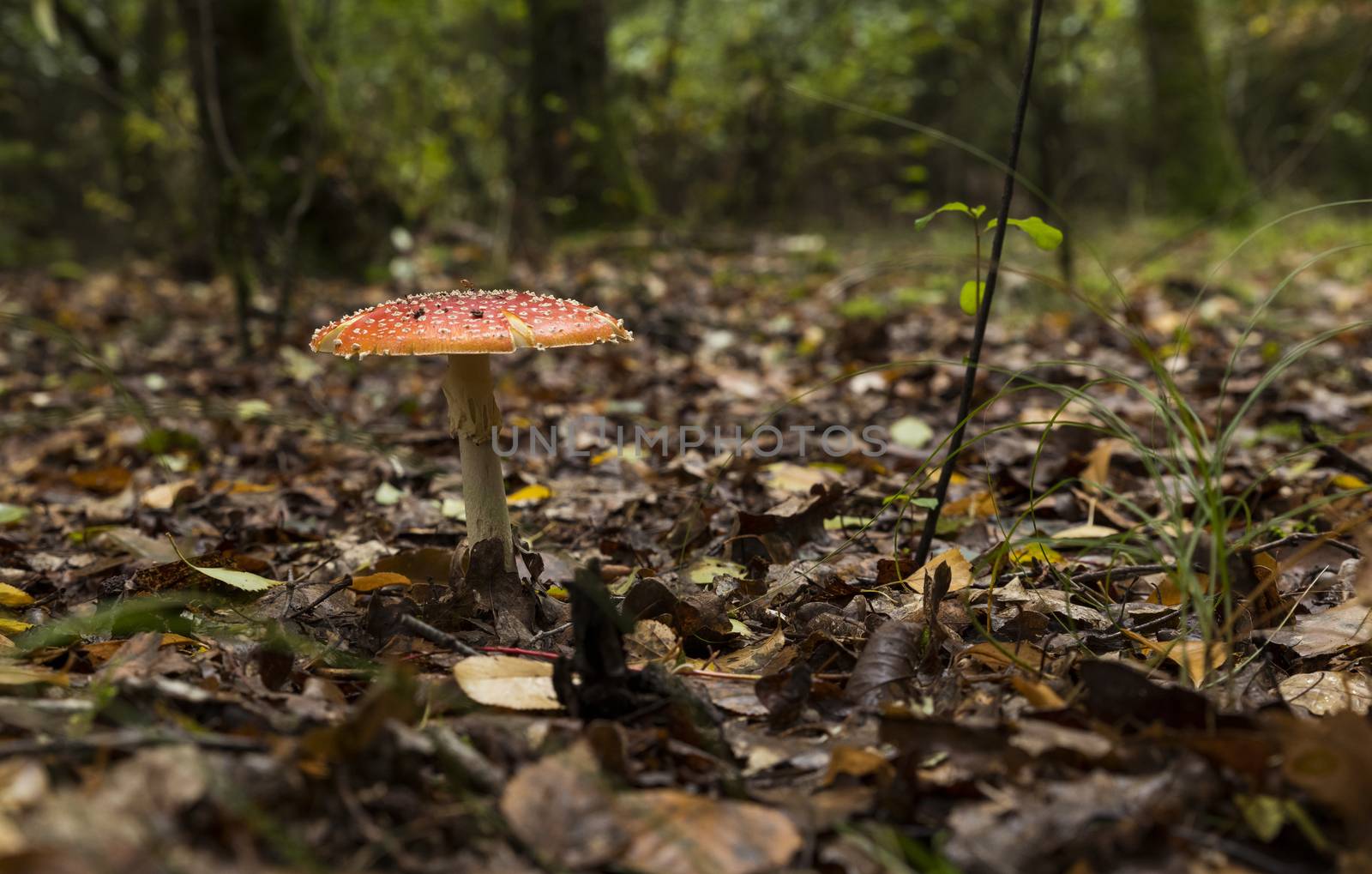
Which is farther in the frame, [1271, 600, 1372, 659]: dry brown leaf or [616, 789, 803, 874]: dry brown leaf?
→ [1271, 600, 1372, 659]: dry brown leaf

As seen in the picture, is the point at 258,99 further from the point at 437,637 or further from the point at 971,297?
the point at 971,297

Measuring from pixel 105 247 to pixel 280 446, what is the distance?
1378 centimetres

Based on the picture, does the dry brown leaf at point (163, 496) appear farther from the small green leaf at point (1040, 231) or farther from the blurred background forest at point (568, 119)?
the small green leaf at point (1040, 231)

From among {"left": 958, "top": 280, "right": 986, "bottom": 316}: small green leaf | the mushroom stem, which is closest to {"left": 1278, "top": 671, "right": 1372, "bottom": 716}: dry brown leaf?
{"left": 958, "top": 280, "right": 986, "bottom": 316}: small green leaf

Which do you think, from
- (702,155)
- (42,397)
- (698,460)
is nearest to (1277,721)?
(698,460)

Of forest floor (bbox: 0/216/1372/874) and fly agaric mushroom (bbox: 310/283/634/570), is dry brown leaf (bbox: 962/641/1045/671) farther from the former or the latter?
fly agaric mushroom (bbox: 310/283/634/570)

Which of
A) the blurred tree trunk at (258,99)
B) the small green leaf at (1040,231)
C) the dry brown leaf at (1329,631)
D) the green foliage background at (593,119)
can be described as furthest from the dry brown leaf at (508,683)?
the blurred tree trunk at (258,99)

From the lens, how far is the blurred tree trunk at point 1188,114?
395 inches

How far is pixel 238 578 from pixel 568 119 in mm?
7226

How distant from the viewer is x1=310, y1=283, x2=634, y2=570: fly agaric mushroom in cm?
201

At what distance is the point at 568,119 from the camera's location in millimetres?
8688

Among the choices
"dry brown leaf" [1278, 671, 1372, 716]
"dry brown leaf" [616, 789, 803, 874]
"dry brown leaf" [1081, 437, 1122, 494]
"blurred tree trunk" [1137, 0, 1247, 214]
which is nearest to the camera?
"dry brown leaf" [616, 789, 803, 874]

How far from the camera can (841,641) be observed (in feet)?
6.41

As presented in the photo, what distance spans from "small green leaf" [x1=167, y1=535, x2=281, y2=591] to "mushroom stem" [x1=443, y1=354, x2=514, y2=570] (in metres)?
0.50
